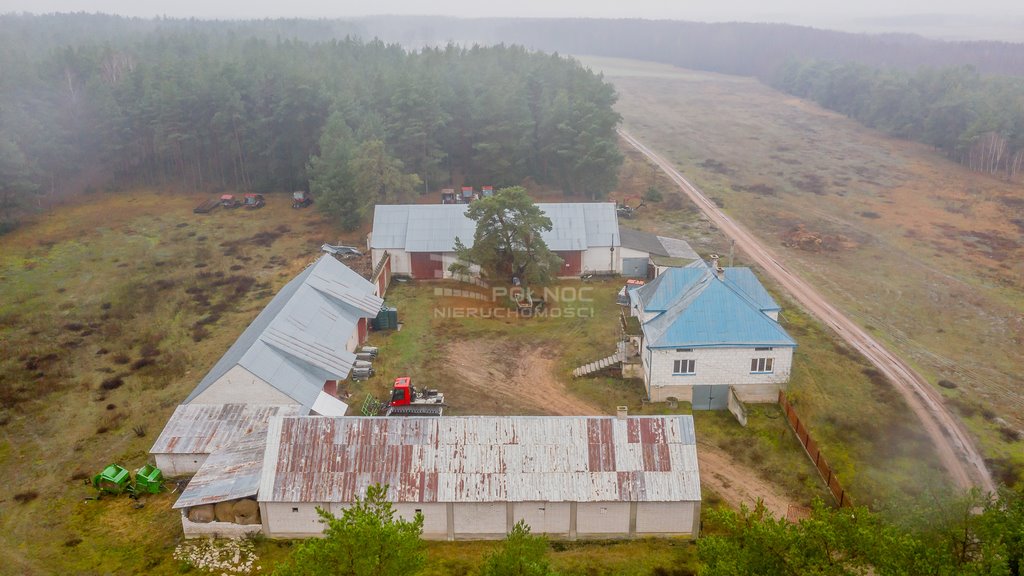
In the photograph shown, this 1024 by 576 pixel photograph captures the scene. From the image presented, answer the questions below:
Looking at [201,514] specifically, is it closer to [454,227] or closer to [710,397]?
[710,397]

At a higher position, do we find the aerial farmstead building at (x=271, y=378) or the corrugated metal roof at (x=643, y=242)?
the corrugated metal roof at (x=643, y=242)

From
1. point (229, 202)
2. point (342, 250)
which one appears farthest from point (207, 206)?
point (342, 250)

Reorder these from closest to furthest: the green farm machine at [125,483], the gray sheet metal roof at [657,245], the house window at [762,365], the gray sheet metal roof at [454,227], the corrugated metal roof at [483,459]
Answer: the corrugated metal roof at [483,459]
the green farm machine at [125,483]
the house window at [762,365]
the gray sheet metal roof at [454,227]
the gray sheet metal roof at [657,245]

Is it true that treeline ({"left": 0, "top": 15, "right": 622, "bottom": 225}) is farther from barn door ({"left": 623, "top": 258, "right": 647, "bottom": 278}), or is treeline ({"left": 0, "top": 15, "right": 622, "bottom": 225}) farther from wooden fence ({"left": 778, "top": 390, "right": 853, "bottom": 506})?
wooden fence ({"left": 778, "top": 390, "right": 853, "bottom": 506})

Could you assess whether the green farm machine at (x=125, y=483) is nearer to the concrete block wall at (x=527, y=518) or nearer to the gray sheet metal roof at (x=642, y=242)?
the concrete block wall at (x=527, y=518)

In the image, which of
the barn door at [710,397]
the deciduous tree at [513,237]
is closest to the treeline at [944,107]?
the deciduous tree at [513,237]
